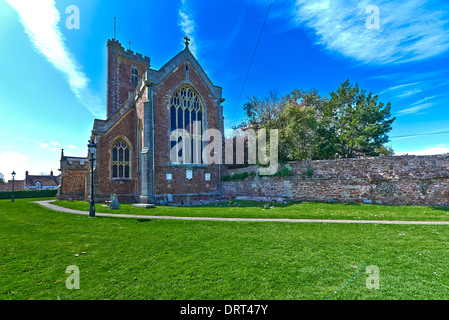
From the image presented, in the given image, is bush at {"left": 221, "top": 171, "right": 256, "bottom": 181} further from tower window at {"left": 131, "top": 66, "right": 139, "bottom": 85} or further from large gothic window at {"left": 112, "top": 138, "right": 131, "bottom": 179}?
tower window at {"left": 131, "top": 66, "right": 139, "bottom": 85}

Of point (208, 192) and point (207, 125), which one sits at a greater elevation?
point (207, 125)

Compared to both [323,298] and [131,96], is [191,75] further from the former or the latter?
[323,298]

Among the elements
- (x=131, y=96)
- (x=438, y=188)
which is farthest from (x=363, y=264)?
(x=131, y=96)

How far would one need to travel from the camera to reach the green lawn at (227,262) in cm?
348

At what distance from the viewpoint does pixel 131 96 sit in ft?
69.1

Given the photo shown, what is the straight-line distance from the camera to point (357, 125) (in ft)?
62.3

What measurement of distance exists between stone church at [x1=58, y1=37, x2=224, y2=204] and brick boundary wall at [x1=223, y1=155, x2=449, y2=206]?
6.98 m

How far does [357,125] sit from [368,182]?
26.8ft

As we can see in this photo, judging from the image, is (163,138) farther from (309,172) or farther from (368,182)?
(368,182)
